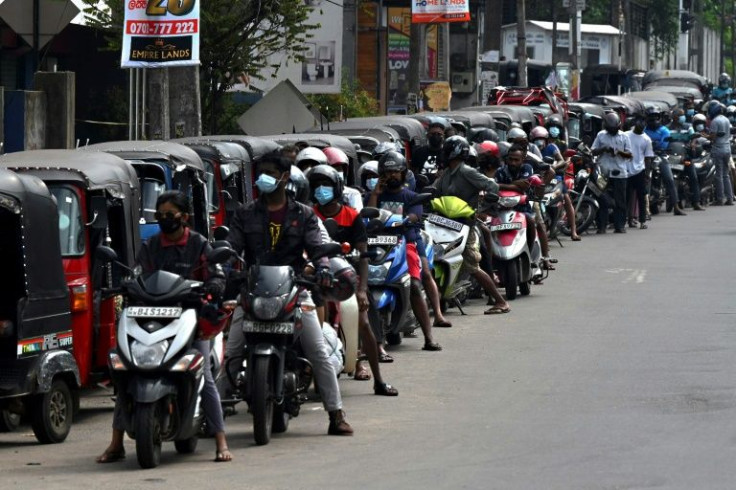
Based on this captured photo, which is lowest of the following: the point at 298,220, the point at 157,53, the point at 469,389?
the point at 469,389

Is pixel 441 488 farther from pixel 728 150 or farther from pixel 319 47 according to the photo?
pixel 319 47

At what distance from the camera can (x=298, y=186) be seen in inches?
456

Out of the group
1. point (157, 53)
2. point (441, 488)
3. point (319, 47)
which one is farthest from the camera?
point (319, 47)

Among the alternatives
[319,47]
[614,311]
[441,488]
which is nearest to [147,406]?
[441,488]

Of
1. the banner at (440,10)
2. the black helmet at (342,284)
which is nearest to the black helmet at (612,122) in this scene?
the banner at (440,10)

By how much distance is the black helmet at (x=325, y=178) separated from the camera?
12.3 m

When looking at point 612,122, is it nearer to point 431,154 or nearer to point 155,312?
point 431,154

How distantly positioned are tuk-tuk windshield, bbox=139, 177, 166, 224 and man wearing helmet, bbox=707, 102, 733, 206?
2099 cm

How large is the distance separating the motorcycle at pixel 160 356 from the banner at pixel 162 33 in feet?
33.5

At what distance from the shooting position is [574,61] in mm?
65000

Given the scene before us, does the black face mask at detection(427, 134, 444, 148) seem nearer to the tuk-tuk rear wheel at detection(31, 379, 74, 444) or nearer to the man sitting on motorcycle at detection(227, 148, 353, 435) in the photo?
the tuk-tuk rear wheel at detection(31, 379, 74, 444)

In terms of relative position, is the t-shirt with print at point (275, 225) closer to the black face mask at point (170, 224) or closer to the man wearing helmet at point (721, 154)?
the black face mask at point (170, 224)

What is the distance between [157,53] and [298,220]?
955cm

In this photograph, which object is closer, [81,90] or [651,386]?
[651,386]
